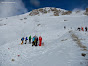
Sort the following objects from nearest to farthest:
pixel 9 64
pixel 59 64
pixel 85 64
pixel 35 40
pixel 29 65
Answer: pixel 85 64 → pixel 59 64 → pixel 29 65 → pixel 9 64 → pixel 35 40

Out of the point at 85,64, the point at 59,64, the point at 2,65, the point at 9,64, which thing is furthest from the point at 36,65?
the point at 85,64

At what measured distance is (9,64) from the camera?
6934 millimetres

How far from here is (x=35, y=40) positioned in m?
13.2

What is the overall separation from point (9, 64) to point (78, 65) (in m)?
6.13

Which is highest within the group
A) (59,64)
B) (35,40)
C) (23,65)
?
(35,40)

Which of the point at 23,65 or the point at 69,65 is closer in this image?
the point at 69,65

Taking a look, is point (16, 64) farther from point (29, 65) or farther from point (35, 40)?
point (35, 40)

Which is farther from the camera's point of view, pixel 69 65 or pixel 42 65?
pixel 42 65

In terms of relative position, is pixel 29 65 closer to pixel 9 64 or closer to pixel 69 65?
pixel 9 64

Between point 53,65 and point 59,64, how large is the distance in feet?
1.58

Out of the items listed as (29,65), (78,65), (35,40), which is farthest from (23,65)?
(35,40)

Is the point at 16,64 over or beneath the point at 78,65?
beneath

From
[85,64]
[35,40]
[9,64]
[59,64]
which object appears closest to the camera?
[85,64]

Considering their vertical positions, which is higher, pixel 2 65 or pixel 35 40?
pixel 35 40
